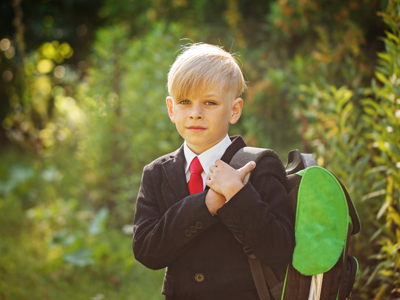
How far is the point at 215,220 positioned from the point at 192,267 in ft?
0.81

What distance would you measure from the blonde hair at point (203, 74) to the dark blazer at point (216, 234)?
294 millimetres

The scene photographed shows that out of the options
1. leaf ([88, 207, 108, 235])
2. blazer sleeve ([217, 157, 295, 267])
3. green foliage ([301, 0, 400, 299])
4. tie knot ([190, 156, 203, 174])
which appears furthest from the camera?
leaf ([88, 207, 108, 235])

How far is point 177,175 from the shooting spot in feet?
5.31

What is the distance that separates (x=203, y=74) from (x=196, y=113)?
171 mm

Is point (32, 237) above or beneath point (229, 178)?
above

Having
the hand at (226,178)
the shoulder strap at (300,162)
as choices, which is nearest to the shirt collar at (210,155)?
the hand at (226,178)

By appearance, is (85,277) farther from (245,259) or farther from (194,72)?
(194,72)

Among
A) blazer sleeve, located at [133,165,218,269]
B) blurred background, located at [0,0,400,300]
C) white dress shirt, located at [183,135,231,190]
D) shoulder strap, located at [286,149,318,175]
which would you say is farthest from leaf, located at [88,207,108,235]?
shoulder strap, located at [286,149,318,175]

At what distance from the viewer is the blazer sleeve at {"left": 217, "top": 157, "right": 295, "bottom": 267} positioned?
1.36 m

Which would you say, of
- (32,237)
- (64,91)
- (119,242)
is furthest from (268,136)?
(64,91)

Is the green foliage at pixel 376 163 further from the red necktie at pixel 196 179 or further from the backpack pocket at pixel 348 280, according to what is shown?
the red necktie at pixel 196 179

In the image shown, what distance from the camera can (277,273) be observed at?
149 centimetres

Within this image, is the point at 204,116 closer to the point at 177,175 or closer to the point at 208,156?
the point at 208,156

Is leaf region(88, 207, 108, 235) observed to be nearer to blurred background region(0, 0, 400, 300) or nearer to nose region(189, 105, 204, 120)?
blurred background region(0, 0, 400, 300)
